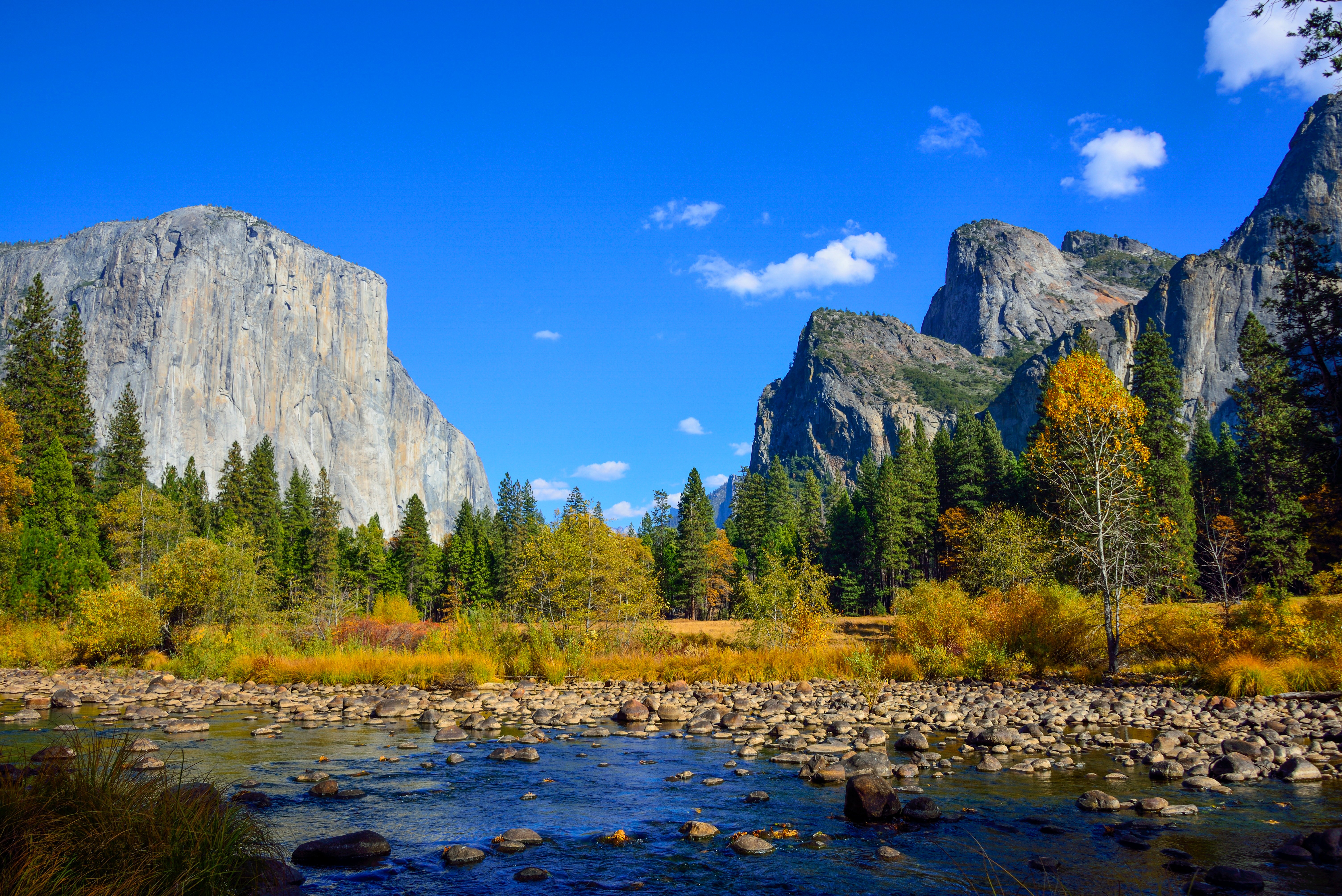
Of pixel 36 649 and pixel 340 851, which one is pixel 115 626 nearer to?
pixel 36 649

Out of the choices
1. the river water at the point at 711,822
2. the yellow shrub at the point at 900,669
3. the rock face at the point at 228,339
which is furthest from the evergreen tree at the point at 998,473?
the rock face at the point at 228,339

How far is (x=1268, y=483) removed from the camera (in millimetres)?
43812

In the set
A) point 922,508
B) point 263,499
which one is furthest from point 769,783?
point 263,499

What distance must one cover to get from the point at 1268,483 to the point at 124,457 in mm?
85558

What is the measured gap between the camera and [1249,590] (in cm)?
2108

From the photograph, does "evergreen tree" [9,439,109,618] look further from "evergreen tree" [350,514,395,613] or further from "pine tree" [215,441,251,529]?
"evergreen tree" [350,514,395,613]

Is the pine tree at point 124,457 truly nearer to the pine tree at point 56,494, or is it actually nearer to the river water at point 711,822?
the pine tree at point 56,494


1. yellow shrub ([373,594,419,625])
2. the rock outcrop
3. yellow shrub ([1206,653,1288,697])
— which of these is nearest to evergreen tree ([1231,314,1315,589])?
yellow shrub ([1206,653,1288,697])

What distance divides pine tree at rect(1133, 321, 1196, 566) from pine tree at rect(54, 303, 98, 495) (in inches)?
2620

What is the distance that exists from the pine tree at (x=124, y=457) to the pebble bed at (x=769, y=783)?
50.6 metres

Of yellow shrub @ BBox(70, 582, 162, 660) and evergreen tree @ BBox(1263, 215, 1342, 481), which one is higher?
evergreen tree @ BBox(1263, 215, 1342, 481)

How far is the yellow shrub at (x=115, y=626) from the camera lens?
79.5 feet

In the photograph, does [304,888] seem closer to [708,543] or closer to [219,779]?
[219,779]

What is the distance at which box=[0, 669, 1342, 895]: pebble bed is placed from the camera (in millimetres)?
6758
